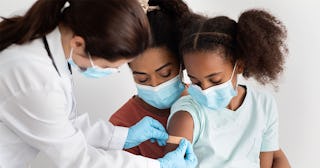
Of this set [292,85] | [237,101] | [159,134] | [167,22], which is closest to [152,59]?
[167,22]

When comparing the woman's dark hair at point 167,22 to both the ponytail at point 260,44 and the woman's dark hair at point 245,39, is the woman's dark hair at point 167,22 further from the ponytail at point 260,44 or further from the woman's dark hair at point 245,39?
the ponytail at point 260,44

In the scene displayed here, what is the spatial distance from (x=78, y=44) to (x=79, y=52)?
36 millimetres

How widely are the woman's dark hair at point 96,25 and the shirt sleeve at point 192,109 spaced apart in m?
0.37

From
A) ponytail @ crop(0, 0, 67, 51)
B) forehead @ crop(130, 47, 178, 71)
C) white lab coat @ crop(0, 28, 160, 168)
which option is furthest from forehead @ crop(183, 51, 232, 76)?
ponytail @ crop(0, 0, 67, 51)

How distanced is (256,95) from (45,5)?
83 centimetres

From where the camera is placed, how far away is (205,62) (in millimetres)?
1451

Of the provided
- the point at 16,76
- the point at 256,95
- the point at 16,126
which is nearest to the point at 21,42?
the point at 16,76

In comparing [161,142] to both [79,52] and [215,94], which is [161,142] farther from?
[79,52]

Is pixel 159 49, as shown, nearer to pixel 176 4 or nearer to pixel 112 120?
pixel 176 4

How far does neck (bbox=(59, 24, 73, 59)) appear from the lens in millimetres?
1281

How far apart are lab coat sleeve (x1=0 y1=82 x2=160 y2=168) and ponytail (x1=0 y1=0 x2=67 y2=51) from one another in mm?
159

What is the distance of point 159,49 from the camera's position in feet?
5.08

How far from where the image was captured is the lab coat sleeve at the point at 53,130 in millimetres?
1211

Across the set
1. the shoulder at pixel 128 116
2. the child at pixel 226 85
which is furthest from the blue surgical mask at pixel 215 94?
the shoulder at pixel 128 116
